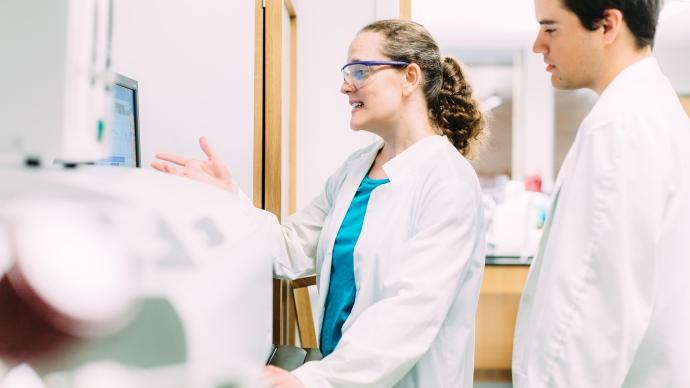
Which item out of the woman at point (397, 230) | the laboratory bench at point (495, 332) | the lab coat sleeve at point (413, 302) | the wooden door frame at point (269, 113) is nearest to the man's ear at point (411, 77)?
the woman at point (397, 230)

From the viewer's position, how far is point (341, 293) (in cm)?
123

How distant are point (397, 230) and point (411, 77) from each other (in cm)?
35

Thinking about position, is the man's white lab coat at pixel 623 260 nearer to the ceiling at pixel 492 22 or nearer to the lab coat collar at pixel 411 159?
the lab coat collar at pixel 411 159

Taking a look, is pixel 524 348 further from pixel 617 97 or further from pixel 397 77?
pixel 397 77

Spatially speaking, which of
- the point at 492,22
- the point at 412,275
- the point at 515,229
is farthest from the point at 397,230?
the point at 492,22

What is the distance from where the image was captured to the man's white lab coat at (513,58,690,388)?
2.73ft

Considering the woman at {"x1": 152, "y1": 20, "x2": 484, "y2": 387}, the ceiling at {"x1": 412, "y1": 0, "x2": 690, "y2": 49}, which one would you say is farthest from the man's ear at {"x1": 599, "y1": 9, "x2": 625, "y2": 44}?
the ceiling at {"x1": 412, "y1": 0, "x2": 690, "y2": 49}

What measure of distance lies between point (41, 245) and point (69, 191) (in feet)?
0.13

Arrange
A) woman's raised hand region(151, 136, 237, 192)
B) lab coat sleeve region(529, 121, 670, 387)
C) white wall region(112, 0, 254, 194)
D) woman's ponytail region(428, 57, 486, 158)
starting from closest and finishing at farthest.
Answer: lab coat sleeve region(529, 121, 670, 387)
woman's raised hand region(151, 136, 237, 192)
woman's ponytail region(428, 57, 486, 158)
white wall region(112, 0, 254, 194)

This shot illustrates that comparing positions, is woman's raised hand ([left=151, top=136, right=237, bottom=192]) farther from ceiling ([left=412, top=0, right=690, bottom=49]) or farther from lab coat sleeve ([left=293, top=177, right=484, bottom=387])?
ceiling ([left=412, top=0, right=690, bottom=49])

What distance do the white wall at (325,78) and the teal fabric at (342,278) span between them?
38.5 inches

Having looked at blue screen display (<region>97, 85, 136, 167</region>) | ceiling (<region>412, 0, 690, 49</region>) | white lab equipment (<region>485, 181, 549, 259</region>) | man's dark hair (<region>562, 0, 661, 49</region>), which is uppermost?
ceiling (<region>412, 0, 690, 49</region>)

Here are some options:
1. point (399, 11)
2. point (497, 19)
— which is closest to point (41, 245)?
point (399, 11)

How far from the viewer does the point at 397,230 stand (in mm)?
1143
